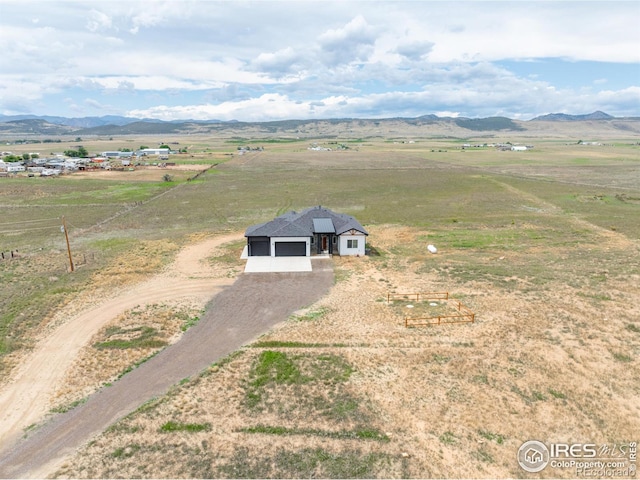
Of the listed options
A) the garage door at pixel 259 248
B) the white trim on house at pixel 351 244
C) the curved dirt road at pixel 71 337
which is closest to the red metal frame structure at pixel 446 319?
the white trim on house at pixel 351 244

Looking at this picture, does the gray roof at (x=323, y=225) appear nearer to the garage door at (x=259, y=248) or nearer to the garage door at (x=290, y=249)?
the garage door at (x=290, y=249)

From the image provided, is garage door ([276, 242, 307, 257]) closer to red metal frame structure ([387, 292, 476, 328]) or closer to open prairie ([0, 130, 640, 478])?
open prairie ([0, 130, 640, 478])

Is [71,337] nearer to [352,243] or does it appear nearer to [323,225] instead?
[323,225]

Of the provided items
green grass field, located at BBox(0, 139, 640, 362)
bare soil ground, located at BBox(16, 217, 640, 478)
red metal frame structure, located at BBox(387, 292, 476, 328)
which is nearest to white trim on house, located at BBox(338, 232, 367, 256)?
green grass field, located at BBox(0, 139, 640, 362)

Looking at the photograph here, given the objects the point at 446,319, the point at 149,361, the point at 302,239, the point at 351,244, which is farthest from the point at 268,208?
the point at 149,361

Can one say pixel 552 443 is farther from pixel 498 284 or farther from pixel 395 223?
pixel 395 223

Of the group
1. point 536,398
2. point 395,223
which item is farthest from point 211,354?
point 395,223
